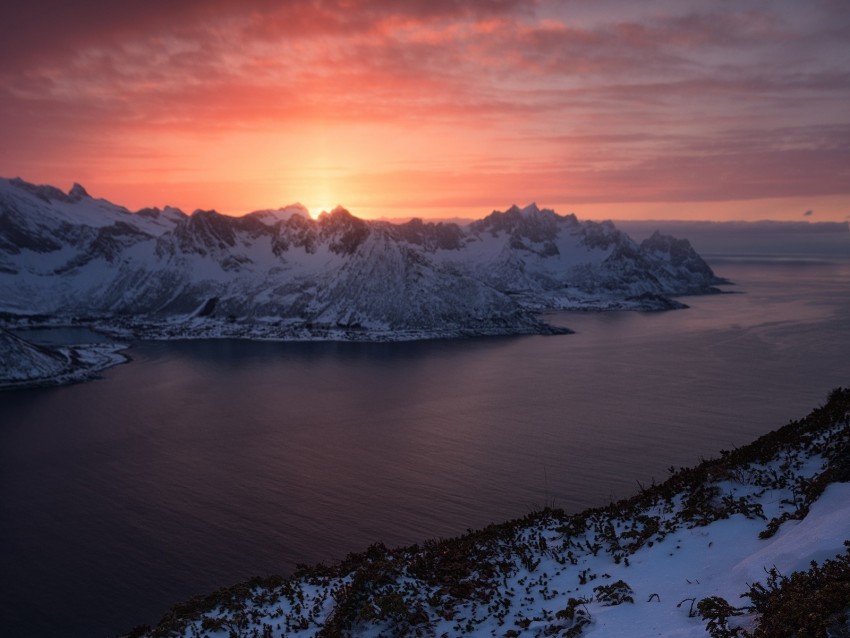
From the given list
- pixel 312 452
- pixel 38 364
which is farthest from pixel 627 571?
pixel 38 364

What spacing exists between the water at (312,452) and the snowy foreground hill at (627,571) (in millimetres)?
19602

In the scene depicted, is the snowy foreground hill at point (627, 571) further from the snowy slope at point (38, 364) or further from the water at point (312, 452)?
the snowy slope at point (38, 364)

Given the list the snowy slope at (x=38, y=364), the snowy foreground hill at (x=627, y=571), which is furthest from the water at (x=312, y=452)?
the snowy foreground hill at (x=627, y=571)

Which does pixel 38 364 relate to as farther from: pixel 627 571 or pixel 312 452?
pixel 627 571

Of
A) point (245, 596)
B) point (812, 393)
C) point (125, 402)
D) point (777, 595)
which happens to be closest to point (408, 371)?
point (125, 402)

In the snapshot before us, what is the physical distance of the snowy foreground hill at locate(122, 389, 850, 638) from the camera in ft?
54.2

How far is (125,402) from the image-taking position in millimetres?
101062

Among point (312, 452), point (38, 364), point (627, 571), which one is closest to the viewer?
point (627, 571)

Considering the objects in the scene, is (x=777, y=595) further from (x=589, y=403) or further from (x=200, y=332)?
(x=200, y=332)

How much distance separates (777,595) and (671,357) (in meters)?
131

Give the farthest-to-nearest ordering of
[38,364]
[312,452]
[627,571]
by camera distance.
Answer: [38,364] → [312,452] → [627,571]

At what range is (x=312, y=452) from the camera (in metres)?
71.6

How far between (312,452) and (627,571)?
5553cm

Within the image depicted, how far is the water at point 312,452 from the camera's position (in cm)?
4341
